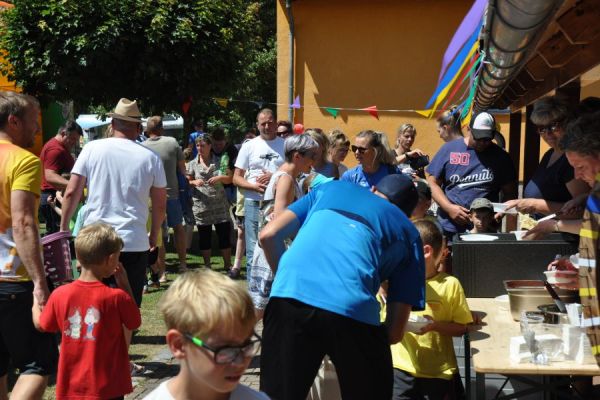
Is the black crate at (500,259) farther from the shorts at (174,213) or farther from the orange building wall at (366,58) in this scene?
the orange building wall at (366,58)

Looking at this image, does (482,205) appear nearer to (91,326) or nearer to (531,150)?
(531,150)

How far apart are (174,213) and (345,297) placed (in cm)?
640

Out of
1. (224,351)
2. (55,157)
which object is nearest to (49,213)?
(55,157)

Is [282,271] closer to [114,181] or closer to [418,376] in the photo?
[418,376]

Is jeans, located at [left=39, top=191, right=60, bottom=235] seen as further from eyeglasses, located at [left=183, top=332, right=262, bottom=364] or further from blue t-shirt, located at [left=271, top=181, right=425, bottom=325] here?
eyeglasses, located at [left=183, top=332, right=262, bottom=364]

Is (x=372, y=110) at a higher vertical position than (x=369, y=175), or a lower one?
higher

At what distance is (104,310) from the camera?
3934 millimetres

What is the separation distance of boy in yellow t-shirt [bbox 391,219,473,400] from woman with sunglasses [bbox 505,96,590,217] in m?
1.13

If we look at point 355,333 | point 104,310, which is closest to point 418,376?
point 355,333

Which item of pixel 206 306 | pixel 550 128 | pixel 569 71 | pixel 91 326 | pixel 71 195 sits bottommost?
pixel 91 326

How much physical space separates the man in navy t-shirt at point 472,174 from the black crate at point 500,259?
1.66 metres

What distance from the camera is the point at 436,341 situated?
388 centimetres

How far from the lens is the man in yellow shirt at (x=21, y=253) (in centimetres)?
398

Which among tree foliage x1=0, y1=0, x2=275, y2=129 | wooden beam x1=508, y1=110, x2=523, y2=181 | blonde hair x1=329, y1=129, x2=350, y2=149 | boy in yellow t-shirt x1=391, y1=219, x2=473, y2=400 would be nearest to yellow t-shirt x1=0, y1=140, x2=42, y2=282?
boy in yellow t-shirt x1=391, y1=219, x2=473, y2=400
